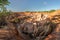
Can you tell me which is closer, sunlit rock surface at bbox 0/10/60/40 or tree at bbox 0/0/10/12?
sunlit rock surface at bbox 0/10/60/40

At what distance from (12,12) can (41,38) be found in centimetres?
327

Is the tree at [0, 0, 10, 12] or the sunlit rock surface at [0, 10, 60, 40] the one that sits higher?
the tree at [0, 0, 10, 12]

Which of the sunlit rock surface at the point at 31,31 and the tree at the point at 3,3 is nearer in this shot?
the sunlit rock surface at the point at 31,31

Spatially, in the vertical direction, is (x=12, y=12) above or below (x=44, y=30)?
above

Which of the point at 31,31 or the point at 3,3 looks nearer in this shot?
the point at 31,31

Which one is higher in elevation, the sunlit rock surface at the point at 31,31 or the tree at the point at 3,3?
the tree at the point at 3,3

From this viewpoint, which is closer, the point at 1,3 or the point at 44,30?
the point at 44,30

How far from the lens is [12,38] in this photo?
24.5 feet

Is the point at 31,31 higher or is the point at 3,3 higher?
the point at 3,3

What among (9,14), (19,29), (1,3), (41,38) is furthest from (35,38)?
(1,3)

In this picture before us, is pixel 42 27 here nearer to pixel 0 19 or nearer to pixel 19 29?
pixel 19 29

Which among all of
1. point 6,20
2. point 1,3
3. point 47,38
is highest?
point 1,3

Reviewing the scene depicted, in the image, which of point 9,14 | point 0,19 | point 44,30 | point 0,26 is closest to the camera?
point 44,30

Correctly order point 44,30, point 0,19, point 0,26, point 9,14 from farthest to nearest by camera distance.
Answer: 1. point 9,14
2. point 0,19
3. point 0,26
4. point 44,30
